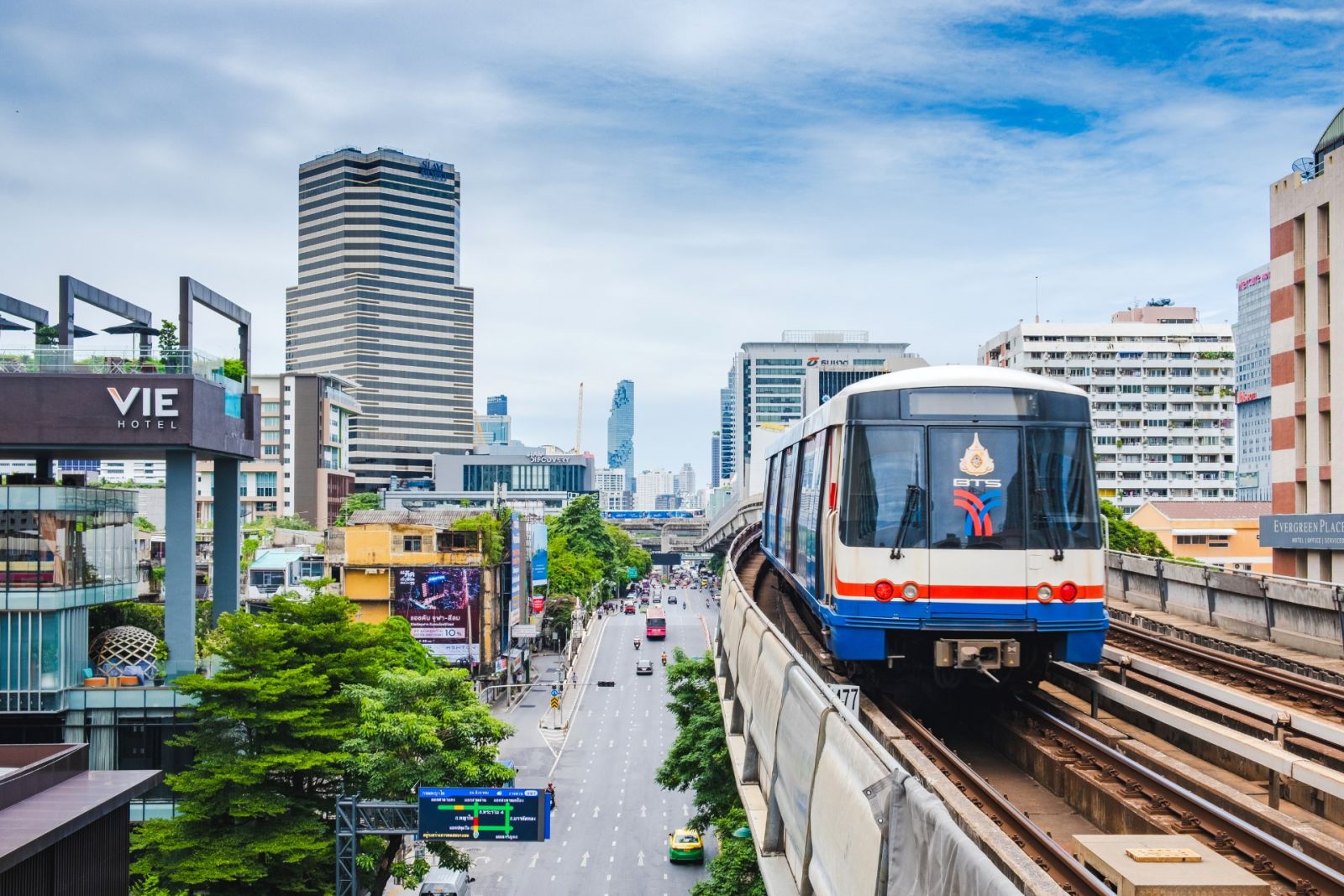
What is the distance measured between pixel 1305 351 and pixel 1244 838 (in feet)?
90.7

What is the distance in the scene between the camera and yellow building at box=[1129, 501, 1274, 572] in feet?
212

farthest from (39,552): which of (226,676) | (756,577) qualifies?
(756,577)

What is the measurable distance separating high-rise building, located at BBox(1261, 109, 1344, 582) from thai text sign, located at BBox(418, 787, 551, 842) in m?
21.0

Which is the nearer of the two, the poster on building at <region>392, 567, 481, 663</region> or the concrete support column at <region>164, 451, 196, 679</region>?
the concrete support column at <region>164, 451, 196, 679</region>

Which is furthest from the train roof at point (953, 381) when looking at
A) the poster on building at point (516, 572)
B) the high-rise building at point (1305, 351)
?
the poster on building at point (516, 572)

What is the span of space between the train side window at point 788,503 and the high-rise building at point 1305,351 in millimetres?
16838

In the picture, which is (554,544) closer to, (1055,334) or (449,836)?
(1055,334)

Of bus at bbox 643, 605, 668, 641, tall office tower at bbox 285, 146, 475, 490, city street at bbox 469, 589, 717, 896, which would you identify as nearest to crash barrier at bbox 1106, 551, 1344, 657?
city street at bbox 469, 589, 717, 896

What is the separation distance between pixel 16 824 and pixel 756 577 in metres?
20.3

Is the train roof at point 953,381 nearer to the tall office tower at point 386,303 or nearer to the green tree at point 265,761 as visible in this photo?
the green tree at point 265,761

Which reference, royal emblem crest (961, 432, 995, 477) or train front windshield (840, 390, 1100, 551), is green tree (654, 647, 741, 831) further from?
royal emblem crest (961, 432, 995, 477)

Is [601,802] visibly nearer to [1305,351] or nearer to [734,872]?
[734,872]

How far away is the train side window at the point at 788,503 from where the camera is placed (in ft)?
55.9

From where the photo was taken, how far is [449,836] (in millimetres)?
22312
